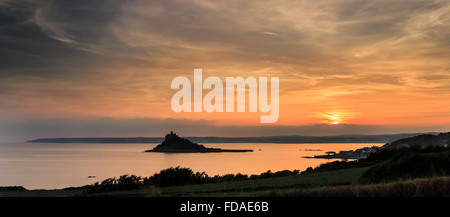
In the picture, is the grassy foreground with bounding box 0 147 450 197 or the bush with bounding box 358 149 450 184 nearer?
the grassy foreground with bounding box 0 147 450 197

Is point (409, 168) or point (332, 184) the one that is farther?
point (409, 168)

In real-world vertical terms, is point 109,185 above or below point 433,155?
below

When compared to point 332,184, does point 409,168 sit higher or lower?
higher

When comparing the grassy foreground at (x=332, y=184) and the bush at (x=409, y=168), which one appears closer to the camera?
the grassy foreground at (x=332, y=184)
